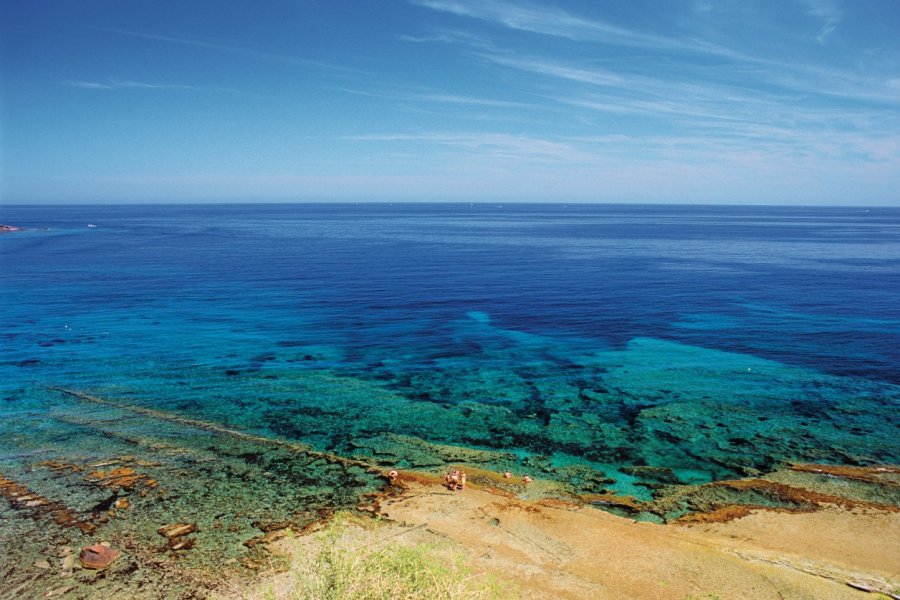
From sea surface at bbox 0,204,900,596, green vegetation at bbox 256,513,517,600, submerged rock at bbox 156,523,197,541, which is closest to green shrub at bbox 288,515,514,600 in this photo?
green vegetation at bbox 256,513,517,600

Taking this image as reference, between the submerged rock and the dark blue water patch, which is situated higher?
the dark blue water patch

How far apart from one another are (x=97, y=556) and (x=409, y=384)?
74.7ft

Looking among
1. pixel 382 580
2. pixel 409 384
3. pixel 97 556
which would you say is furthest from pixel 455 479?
pixel 97 556

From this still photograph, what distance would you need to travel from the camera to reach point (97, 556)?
1934cm

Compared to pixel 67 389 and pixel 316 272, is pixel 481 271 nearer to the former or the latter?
pixel 316 272

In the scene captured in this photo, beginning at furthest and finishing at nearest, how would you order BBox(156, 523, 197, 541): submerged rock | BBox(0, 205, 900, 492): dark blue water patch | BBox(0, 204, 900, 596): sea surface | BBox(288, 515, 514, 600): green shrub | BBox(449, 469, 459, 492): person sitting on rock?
BBox(0, 205, 900, 492): dark blue water patch < BBox(0, 204, 900, 596): sea surface < BBox(449, 469, 459, 492): person sitting on rock < BBox(156, 523, 197, 541): submerged rock < BBox(288, 515, 514, 600): green shrub

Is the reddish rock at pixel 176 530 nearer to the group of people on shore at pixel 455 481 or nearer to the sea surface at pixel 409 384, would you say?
the sea surface at pixel 409 384

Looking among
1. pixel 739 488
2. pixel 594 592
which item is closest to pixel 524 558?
pixel 594 592

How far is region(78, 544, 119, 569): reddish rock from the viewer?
749 inches

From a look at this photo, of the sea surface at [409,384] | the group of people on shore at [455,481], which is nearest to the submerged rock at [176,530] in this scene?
the sea surface at [409,384]

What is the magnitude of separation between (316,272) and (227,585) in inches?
2843

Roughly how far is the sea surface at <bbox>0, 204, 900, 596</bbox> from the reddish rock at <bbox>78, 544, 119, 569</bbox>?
1.49 metres

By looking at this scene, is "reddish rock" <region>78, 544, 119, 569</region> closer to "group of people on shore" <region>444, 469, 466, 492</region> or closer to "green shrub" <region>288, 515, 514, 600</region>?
"green shrub" <region>288, 515, 514, 600</region>

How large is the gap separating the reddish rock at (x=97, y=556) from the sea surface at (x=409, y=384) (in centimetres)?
149
